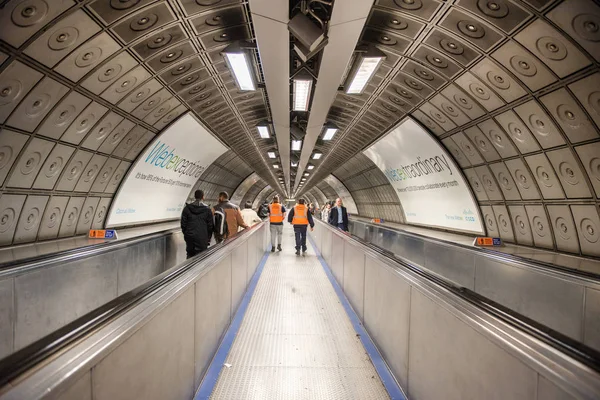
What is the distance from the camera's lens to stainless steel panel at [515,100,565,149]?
5176 mm

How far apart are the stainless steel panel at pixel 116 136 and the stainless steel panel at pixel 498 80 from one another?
6.76 meters

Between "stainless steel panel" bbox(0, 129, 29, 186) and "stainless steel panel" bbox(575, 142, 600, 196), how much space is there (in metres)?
8.44

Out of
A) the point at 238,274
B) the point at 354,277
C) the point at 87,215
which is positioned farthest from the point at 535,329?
the point at 87,215

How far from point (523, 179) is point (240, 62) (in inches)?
234

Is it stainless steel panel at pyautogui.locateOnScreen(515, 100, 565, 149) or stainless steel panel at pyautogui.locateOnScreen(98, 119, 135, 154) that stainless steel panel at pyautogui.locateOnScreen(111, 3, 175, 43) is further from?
stainless steel panel at pyautogui.locateOnScreen(515, 100, 565, 149)

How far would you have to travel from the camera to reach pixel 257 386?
2.85 meters

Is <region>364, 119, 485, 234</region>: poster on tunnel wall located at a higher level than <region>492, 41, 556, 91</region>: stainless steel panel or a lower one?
lower

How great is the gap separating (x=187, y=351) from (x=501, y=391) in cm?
201

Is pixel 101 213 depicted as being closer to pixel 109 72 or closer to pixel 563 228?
pixel 109 72

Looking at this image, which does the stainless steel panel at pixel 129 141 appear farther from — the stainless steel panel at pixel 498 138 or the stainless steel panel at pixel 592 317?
the stainless steel panel at pixel 592 317

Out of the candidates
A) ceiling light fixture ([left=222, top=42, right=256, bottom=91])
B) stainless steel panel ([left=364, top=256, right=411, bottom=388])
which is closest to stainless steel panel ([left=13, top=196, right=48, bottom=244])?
ceiling light fixture ([left=222, top=42, right=256, bottom=91])

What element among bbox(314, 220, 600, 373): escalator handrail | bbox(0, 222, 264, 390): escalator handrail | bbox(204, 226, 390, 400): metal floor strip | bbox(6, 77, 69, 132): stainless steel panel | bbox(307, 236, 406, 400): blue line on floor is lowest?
bbox(204, 226, 390, 400): metal floor strip

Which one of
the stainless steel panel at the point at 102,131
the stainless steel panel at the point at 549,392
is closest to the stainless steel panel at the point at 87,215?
the stainless steel panel at the point at 102,131

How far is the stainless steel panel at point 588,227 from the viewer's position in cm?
523
